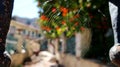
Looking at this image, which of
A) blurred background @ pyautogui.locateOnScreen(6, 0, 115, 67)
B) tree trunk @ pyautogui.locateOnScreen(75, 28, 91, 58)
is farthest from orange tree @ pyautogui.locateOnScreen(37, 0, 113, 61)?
tree trunk @ pyautogui.locateOnScreen(75, 28, 91, 58)

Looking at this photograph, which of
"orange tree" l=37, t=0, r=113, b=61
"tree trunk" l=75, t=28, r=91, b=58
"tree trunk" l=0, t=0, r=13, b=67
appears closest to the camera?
"tree trunk" l=0, t=0, r=13, b=67

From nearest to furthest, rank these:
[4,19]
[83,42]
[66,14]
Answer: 1. [4,19]
2. [66,14]
3. [83,42]

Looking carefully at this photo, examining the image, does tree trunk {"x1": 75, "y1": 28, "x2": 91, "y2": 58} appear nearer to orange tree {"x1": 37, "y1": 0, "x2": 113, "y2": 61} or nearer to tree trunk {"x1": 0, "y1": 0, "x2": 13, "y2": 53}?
orange tree {"x1": 37, "y1": 0, "x2": 113, "y2": 61}

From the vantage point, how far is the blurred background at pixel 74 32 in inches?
117

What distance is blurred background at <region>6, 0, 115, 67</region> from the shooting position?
9.79 ft

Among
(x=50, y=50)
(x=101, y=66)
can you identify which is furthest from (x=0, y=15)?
(x=50, y=50)

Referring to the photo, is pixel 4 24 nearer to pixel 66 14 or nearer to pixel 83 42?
pixel 66 14

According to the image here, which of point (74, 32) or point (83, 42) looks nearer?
point (74, 32)

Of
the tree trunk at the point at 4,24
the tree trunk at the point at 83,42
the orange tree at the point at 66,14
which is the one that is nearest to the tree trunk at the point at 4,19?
the tree trunk at the point at 4,24

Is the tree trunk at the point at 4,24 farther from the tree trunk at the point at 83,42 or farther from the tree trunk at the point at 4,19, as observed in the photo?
the tree trunk at the point at 83,42

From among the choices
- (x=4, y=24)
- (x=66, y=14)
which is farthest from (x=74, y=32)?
(x=4, y=24)

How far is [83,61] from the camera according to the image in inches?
315

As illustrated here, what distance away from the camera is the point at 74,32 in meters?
4.36

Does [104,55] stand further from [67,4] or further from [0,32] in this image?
[0,32]
